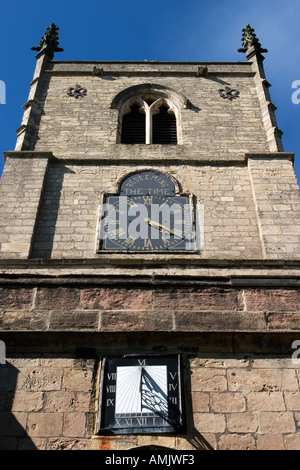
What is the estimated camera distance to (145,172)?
33.2 feet

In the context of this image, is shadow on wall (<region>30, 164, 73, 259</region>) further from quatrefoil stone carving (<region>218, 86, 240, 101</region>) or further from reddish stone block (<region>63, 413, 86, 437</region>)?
quatrefoil stone carving (<region>218, 86, 240, 101</region>)

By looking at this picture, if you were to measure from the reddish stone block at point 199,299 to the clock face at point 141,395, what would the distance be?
0.76 meters

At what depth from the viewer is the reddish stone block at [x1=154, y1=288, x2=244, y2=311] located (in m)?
6.49

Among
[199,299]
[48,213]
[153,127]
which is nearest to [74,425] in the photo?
[199,299]

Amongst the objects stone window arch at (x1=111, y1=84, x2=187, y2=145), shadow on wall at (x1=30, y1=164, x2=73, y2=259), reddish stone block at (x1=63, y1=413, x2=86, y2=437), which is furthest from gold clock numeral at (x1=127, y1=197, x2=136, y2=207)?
reddish stone block at (x1=63, y1=413, x2=86, y2=437)

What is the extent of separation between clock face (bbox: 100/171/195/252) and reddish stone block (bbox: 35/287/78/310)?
6.53ft

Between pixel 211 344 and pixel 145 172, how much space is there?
4.81 metres

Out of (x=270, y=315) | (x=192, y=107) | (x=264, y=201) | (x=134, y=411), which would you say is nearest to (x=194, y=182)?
(x=264, y=201)

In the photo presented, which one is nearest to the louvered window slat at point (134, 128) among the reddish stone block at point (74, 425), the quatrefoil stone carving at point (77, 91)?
the quatrefoil stone carving at point (77, 91)

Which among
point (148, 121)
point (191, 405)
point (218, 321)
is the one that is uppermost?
point (148, 121)

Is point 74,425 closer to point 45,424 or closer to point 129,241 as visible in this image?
point 45,424

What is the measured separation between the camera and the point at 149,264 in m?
7.75

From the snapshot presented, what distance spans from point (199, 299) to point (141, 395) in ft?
4.86
